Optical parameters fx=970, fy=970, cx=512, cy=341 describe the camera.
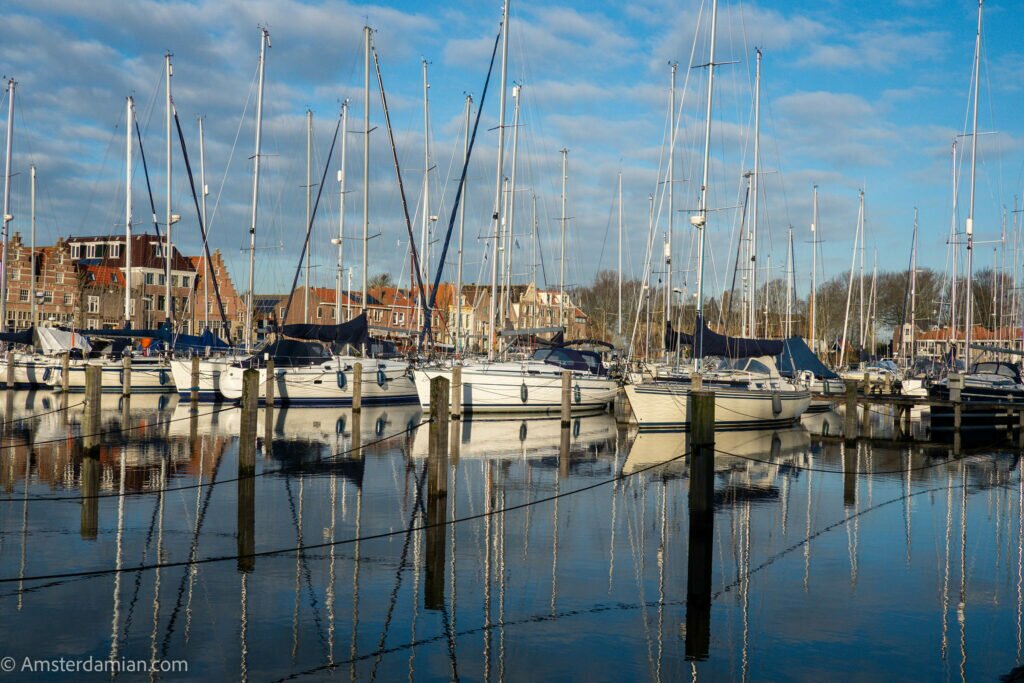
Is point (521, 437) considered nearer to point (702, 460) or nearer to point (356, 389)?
point (356, 389)

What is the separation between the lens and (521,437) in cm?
3059

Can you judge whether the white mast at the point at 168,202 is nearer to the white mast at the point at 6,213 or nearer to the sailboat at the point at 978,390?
the white mast at the point at 6,213

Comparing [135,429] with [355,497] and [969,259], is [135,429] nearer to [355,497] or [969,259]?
[355,497]

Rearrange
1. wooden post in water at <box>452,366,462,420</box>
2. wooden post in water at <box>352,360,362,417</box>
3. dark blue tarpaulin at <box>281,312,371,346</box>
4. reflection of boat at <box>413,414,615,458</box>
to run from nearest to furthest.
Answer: reflection of boat at <box>413,414,615,458</box> → wooden post in water at <box>452,366,462,420</box> → wooden post in water at <box>352,360,362,417</box> → dark blue tarpaulin at <box>281,312,371,346</box>

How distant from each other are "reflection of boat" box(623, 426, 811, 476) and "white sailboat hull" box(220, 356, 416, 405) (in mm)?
14204

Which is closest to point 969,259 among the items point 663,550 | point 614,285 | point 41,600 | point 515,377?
point 515,377

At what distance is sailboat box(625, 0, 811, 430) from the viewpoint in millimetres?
31719

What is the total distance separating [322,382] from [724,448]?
→ 18930 millimetres

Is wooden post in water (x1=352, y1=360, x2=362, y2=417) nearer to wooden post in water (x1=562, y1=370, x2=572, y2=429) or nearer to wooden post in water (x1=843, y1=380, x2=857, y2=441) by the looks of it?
wooden post in water (x1=562, y1=370, x2=572, y2=429)

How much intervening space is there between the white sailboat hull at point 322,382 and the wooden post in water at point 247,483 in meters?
25.8

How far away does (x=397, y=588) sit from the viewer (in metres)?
11.9

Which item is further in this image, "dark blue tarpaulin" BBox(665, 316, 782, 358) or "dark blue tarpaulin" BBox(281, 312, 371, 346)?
"dark blue tarpaulin" BBox(281, 312, 371, 346)

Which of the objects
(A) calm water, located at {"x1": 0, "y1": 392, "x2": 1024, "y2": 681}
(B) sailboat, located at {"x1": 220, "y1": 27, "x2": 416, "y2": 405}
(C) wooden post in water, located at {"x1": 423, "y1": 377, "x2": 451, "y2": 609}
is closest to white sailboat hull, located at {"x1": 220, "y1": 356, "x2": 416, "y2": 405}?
(B) sailboat, located at {"x1": 220, "y1": 27, "x2": 416, "y2": 405}

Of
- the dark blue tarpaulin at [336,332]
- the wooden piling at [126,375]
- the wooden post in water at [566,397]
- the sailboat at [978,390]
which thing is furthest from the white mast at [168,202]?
the sailboat at [978,390]
